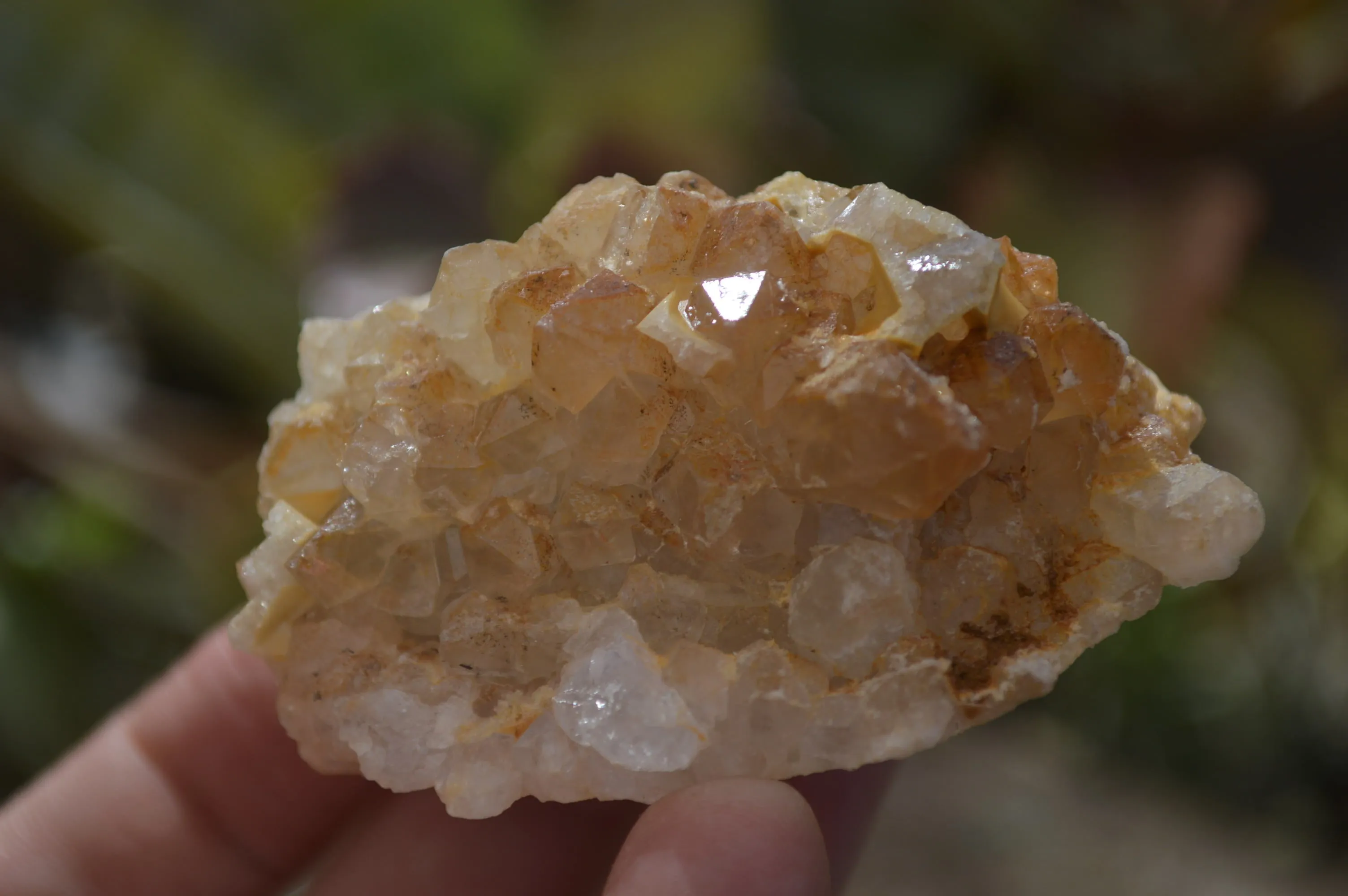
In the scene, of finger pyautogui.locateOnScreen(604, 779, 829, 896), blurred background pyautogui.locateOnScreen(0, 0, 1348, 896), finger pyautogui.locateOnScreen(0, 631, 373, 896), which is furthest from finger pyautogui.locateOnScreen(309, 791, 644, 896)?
blurred background pyautogui.locateOnScreen(0, 0, 1348, 896)

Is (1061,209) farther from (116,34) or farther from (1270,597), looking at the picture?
(116,34)

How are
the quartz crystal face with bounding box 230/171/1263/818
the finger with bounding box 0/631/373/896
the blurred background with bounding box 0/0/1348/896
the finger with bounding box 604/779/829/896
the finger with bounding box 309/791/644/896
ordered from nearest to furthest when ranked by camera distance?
the finger with bounding box 604/779/829/896 < the quartz crystal face with bounding box 230/171/1263/818 < the finger with bounding box 309/791/644/896 < the finger with bounding box 0/631/373/896 < the blurred background with bounding box 0/0/1348/896

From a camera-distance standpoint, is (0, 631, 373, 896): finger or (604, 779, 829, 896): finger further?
(0, 631, 373, 896): finger

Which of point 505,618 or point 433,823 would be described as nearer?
point 505,618

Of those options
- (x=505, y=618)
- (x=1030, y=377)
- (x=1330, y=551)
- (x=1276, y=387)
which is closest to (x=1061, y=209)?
(x=1276, y=387)

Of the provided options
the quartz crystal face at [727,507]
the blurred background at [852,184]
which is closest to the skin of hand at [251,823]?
the quartz crystal face at [727,507]

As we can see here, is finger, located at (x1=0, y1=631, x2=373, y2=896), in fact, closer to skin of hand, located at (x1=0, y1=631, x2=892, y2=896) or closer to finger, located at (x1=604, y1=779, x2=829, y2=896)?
skin of hand, located at (x1=0, y1=631, x2=892, y2=896)

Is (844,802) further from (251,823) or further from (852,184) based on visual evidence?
(852,184)
